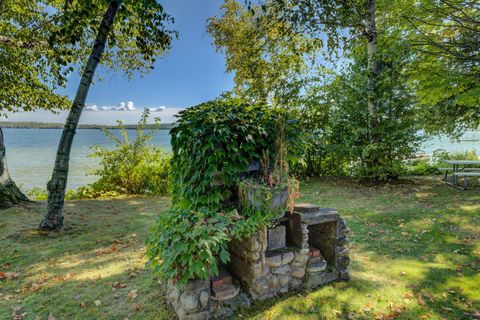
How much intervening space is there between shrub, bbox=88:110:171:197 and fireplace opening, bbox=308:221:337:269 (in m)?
6.63

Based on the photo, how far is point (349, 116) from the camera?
9094 mm

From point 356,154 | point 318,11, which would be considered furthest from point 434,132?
point 318,11

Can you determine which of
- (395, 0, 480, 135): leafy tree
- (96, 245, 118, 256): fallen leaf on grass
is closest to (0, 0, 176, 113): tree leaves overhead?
(96, 245, 118, 256): fallen leaf on grass

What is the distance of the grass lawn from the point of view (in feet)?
8.59

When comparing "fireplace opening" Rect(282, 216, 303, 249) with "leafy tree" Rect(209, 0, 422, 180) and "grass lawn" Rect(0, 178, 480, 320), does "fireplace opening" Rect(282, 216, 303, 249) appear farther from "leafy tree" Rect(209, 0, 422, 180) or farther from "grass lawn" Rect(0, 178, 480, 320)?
"leafy tree" Rect(209, 0, 422, 180)

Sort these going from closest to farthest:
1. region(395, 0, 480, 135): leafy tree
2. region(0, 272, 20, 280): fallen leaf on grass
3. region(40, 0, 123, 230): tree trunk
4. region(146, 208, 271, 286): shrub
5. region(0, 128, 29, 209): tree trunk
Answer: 1. region(146, 208, 271, 286): shrub
2. region(0, 272, 20, 280): fallen leaf on grass
3. region(40, 0, 123, 230): tree trunk
4. region(395, 0, 480, 135): leafy tree
5. region(0, 128, 29, 209): tree trunk

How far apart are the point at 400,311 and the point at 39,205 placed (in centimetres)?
804

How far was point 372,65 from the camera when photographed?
27.6ft

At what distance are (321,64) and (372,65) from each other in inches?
95.9

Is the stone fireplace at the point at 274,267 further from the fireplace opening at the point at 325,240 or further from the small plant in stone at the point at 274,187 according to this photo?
the small plant in stone at the point at 274,187

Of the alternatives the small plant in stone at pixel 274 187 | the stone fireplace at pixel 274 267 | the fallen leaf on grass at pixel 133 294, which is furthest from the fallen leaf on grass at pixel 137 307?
the small plant in stone at pixel 274 187

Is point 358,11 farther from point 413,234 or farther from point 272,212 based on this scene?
point 272,212

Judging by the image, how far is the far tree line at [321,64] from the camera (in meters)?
5.00

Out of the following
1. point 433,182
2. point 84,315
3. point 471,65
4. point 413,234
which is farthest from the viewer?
point 433,182
